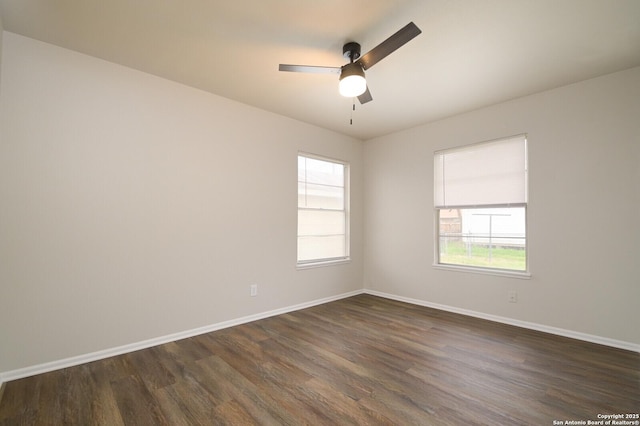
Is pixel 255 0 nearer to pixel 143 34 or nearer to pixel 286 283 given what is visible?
pixel 143 34

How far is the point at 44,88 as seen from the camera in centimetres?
239

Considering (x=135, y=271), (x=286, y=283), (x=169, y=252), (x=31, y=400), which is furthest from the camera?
(x=286, y=283)

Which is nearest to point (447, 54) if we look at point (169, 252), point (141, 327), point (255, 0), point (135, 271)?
point (255, 0)

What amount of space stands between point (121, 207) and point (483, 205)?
418cm

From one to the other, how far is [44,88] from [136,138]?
2.38 feet

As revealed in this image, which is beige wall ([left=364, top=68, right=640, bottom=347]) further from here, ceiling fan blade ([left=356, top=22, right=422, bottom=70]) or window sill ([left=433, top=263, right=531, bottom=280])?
ceiling fan blade ([left=356, top=22, right=422, bottom=70])

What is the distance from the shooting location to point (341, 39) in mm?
2348

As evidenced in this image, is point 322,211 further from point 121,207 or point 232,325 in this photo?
point 121,207

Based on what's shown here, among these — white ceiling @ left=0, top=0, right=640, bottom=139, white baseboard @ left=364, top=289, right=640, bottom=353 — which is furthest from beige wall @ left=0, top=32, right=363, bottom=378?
white baseboard @ left=364, top=289, right=640, bottom=353

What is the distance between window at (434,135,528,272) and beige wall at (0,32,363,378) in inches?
94.5

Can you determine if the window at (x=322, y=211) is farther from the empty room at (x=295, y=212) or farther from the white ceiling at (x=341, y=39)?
the white ceiling at (x=341, y=39)

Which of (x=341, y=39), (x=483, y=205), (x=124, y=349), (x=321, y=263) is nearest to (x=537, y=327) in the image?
(x=483, y=205)

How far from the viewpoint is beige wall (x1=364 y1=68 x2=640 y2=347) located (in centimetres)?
279

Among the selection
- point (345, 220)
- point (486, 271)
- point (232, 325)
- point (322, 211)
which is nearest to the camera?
point (232, 325)
